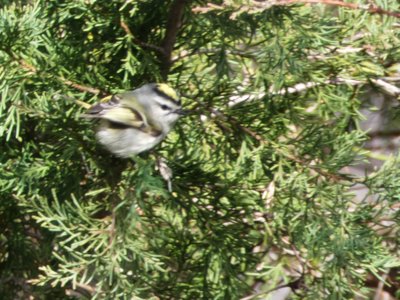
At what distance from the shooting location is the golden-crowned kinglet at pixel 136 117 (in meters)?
1.43

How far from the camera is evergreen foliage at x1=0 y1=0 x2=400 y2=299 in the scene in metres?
1.42

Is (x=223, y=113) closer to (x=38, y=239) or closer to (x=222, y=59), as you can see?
(x=222, y=59)

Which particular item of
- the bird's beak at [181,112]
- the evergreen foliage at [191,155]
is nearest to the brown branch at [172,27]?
the evergreen foliage at [191,155]

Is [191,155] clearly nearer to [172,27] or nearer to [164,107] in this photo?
[164,107]

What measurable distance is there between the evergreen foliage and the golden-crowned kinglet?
0.11 ft

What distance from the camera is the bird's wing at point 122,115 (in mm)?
1404

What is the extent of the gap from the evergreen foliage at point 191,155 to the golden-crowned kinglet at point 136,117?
3 centimetres

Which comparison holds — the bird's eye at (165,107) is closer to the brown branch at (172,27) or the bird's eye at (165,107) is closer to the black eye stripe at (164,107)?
the black eye stripe at (164,107)

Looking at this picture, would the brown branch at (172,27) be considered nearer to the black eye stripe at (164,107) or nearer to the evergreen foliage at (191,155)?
the evergreen foliage at (191,155)

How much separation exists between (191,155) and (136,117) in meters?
0.14

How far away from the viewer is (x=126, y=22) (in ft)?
4.97

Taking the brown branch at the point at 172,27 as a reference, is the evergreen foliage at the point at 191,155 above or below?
below

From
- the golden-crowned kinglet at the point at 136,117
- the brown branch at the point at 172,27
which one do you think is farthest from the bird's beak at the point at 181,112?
the brown branch at the point at 172,27

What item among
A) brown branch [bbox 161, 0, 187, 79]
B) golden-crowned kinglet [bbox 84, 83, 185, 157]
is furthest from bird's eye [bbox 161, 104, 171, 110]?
brown branch [bbox 161, 0, 187, 79]
